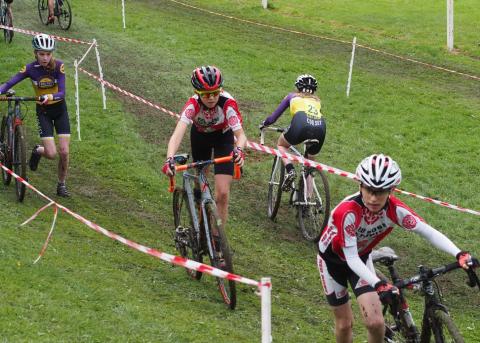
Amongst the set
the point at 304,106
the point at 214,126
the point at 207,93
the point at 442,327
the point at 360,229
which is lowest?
the point at 304,106

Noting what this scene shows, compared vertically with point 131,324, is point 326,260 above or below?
above

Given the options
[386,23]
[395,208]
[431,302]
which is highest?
[395,208]

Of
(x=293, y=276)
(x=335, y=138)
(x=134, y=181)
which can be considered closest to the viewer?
(x=293, y=276)

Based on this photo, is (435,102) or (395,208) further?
(435,102)

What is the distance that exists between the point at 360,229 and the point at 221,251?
230cm

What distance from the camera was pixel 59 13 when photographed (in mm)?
24109

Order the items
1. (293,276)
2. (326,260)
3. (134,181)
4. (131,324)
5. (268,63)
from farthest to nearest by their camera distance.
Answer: (268,63) → (134,181) → (293,276) → (131,324) → (326,260)

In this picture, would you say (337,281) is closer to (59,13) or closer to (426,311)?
(426,311)

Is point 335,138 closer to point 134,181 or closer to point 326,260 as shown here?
point 134,181

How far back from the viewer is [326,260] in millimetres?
7090

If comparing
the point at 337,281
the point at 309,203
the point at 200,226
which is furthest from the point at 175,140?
the point at 309,203

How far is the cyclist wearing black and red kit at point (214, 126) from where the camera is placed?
932cm

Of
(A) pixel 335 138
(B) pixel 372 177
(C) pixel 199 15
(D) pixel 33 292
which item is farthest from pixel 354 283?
(C) pixel 199 15

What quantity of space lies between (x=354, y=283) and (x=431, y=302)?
69 centimetres
